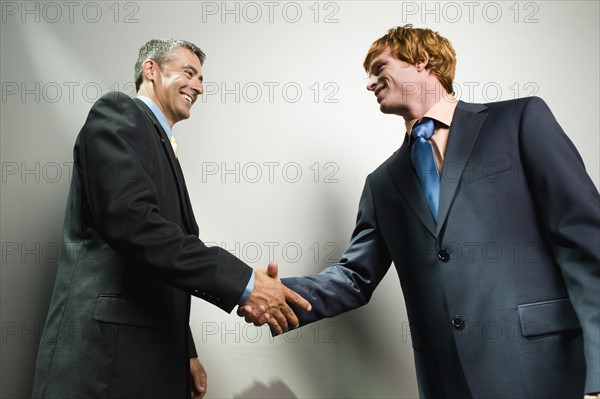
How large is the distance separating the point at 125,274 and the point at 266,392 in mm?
890

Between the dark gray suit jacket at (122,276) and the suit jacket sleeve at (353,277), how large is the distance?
37cm

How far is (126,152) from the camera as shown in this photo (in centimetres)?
147

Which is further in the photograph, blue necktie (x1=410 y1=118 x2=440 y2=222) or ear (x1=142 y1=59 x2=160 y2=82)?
ear (x1=142 y1=59 x2=160 y2=82)

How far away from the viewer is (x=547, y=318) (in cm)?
146

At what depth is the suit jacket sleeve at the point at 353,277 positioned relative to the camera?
190 cm

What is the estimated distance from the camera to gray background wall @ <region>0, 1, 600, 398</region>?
2.15 metres

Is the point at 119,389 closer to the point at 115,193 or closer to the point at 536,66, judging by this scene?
the point at 115,193

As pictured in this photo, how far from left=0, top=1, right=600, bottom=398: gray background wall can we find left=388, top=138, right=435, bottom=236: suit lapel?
1.24 ft

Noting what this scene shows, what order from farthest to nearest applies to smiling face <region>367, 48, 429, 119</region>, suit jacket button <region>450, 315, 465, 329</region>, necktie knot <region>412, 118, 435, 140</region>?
1. smiling face <region>367, 48, 429, 119</region>
2. necktie knot <region>412, 118, 435, 140</region>
3. suit jacket button <region>450, 315, 465, 329</region>

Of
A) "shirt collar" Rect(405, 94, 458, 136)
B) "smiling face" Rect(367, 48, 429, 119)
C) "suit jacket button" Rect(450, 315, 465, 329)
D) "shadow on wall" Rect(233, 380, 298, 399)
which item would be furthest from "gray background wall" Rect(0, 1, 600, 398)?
"suit jacket button" Rect(450, 315, 465, 329)

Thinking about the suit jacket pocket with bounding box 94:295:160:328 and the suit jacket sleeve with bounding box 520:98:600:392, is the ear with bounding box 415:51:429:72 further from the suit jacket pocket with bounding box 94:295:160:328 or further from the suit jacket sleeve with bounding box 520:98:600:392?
the suit jacket pocket with bounding box 94:295:160:328

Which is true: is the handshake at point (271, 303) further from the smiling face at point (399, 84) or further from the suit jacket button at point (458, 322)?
the smiling face at point (399, 84)

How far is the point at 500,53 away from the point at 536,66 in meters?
0.14

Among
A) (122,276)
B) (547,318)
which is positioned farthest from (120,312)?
(547,318)
